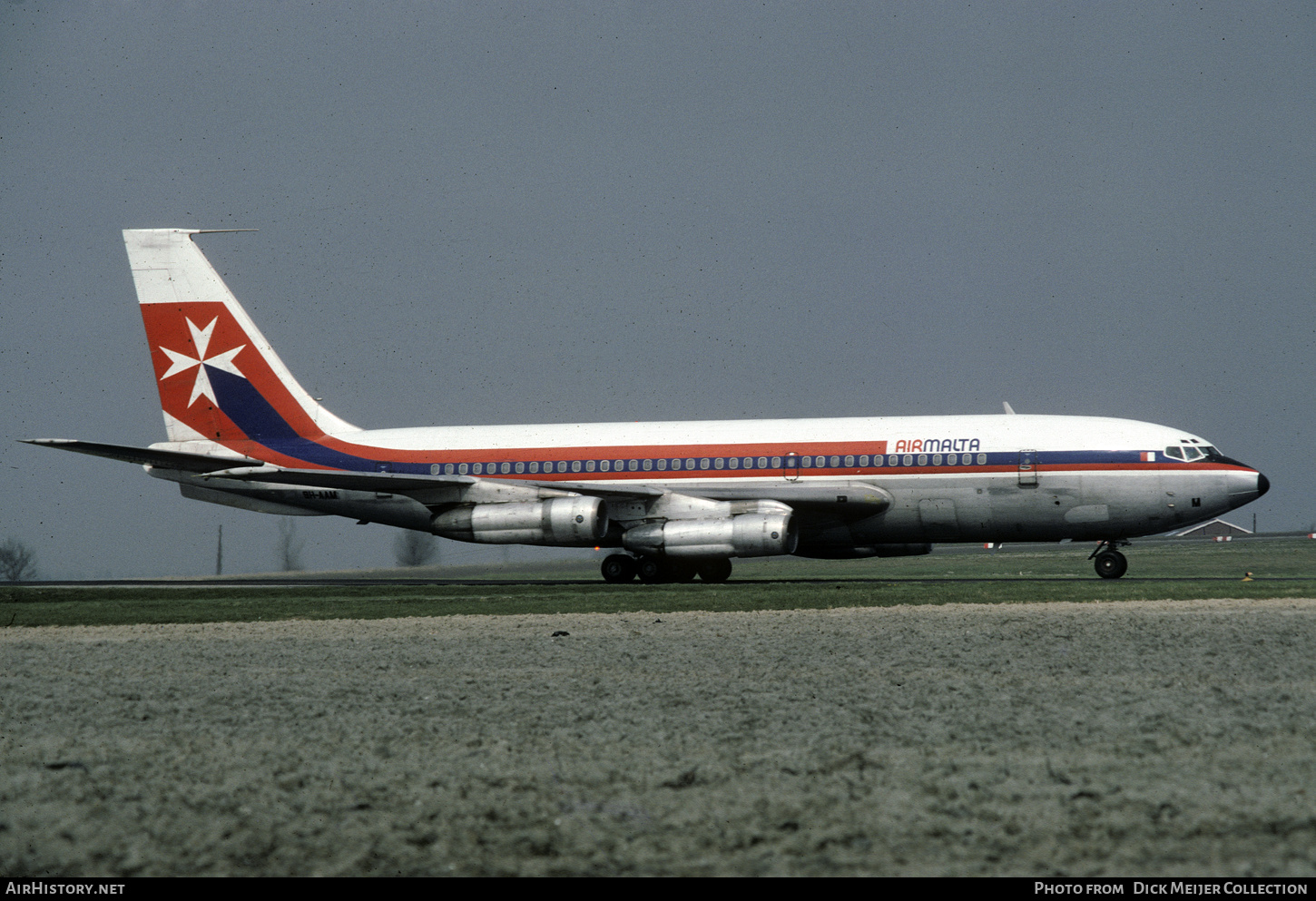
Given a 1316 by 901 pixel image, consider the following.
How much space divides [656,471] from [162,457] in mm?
12004

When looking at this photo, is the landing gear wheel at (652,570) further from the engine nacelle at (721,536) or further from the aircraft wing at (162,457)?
the aircraft wing at (162,457)

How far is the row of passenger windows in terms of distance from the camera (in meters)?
25.8

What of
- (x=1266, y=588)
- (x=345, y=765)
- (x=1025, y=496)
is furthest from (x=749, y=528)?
(x=345, y=765)

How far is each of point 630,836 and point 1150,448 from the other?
910 inches

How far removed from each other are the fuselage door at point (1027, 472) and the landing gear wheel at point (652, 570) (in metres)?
8.39

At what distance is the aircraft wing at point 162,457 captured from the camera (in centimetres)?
2630

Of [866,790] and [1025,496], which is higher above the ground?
[1025,496]

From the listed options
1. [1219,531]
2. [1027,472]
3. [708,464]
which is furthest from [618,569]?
[1219,531]

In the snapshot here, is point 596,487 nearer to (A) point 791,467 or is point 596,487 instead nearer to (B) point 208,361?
(A) point 791,467

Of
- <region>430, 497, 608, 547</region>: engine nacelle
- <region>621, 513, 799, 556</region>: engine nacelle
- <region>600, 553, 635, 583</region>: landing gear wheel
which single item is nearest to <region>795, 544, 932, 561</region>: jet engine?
<region>621, 513, 799, 556</region>: engine nacelle

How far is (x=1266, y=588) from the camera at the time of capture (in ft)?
64.4

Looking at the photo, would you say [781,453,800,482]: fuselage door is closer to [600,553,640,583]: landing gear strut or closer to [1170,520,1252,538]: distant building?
[600,553,640,583]: landing gear strut
